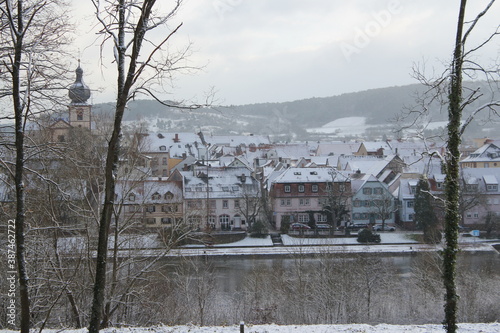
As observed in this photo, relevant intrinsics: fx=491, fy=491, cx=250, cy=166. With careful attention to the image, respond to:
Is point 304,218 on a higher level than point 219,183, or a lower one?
lower

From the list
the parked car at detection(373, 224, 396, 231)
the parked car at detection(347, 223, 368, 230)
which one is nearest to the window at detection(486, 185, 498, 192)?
the parked car at detection(373, 224, 396, 231)

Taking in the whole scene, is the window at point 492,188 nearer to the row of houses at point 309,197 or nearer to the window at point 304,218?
the row of houses at point 309,197

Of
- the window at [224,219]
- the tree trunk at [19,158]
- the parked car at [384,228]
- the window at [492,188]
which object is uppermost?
the tree trunk at [19,158]

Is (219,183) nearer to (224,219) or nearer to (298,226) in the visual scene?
(224,219)

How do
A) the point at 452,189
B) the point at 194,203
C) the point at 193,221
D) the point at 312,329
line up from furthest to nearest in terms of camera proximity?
the point at 194,203 → the point at 193,221 → the point at 312,329 → the point at 452,189

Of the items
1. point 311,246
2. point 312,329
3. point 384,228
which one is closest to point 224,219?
point 311,246

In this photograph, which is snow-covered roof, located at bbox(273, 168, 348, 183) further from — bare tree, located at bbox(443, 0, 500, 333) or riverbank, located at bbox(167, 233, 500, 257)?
bare tree, located at bbox(443, 0, 500, 333)

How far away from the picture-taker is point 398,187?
3694cm

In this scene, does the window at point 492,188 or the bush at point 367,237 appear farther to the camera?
the window at point 492,188

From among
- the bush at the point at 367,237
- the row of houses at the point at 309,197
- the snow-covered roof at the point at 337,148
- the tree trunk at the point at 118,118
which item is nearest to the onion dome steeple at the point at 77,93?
the tree trunk at the point at 118,118

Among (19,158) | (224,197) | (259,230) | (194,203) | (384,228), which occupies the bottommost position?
(384,228)

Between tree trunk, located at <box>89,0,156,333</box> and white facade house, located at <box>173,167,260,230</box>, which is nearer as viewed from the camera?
tree trunk, located at <box>89,0,156,333</box>

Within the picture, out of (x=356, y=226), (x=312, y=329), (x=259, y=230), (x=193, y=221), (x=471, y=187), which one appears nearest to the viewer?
(x=312, y=329)

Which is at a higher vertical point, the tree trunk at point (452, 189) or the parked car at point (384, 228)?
the tree trunk at point (452, 189)
